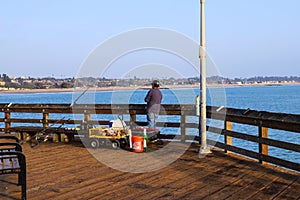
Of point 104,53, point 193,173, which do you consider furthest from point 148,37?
point 193,173

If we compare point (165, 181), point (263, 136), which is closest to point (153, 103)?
point (263, 136)

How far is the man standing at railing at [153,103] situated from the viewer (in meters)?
9.52

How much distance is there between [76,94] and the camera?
11.5 meters

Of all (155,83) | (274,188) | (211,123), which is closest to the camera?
(274,188)

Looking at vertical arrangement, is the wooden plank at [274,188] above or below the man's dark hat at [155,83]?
below

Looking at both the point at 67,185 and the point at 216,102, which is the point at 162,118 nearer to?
the point at 216,102

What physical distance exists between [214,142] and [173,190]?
322 cm

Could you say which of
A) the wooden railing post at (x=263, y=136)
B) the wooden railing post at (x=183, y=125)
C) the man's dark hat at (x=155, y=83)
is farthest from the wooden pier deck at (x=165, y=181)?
the man's dark hat at (x=155, y=83)

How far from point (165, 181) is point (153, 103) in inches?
147

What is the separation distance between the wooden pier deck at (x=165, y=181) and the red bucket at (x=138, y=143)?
3.29 feet

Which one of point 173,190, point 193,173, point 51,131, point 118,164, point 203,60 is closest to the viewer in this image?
point 173,190

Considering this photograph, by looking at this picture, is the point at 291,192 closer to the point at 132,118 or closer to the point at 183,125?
the point at 183,125

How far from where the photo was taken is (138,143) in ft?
27.7

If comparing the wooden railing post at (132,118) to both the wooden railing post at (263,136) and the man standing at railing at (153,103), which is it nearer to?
the man standing at railing at (153,103)
